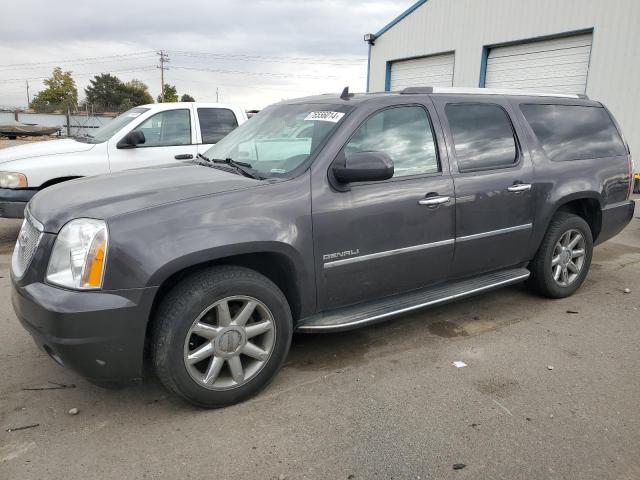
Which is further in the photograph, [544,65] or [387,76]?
[387,76]

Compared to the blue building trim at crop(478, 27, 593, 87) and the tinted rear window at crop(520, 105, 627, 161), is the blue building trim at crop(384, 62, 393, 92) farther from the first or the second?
the tinted rear window at crop(520, 105, 627, 161)

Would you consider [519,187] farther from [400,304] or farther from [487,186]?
[400,304]

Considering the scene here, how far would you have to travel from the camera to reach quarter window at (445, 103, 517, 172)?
12.6ft

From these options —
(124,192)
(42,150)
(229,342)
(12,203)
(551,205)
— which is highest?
(42,150)

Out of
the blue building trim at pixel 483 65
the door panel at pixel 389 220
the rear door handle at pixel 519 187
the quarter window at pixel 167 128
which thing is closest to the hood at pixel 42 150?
the quarter window at pixel 167 128

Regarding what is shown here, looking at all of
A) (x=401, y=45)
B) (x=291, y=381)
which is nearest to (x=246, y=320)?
(x=291, y=381)

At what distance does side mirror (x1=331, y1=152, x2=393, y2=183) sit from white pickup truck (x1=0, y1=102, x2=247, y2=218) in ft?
9.84

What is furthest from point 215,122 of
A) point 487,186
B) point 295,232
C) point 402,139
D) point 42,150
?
point 295,232

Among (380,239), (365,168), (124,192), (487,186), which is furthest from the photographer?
(487,186)

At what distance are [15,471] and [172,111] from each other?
5603 mm

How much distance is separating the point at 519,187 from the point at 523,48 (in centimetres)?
1219

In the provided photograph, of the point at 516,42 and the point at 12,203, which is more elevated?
the point at 516,42

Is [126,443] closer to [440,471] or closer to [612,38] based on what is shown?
[440,471]

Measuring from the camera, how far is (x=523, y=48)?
14430mm
